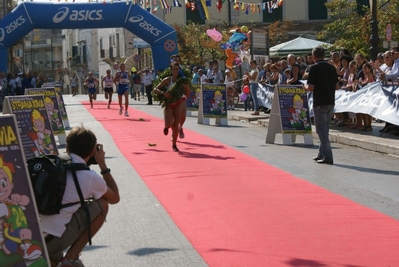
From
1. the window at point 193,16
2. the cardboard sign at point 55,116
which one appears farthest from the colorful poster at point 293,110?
the window at point 193,16

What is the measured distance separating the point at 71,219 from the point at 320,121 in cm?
817

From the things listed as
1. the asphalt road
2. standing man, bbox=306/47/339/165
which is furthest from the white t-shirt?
standing man, bbox=306/47/339/165

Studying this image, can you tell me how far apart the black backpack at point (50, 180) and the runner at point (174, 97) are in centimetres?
992

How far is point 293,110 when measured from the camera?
1689cm

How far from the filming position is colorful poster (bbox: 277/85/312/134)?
16734 millimetres

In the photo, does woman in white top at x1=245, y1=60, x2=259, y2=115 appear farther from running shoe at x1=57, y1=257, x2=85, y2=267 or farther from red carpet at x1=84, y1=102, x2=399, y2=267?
running shoe at x1=57, y1=257, x2=85, y2=267

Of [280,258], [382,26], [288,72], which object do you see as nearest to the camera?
[280,258]

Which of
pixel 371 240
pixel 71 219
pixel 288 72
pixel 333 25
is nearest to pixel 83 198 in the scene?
pixel 71 219

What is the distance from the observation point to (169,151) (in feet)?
51.0

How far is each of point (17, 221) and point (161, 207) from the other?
3.95m

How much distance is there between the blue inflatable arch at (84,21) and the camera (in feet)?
114

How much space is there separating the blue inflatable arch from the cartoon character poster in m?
30.2

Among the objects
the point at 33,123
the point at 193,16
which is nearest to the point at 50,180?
the point at 33,123

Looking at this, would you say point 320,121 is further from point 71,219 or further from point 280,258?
point 71,219
